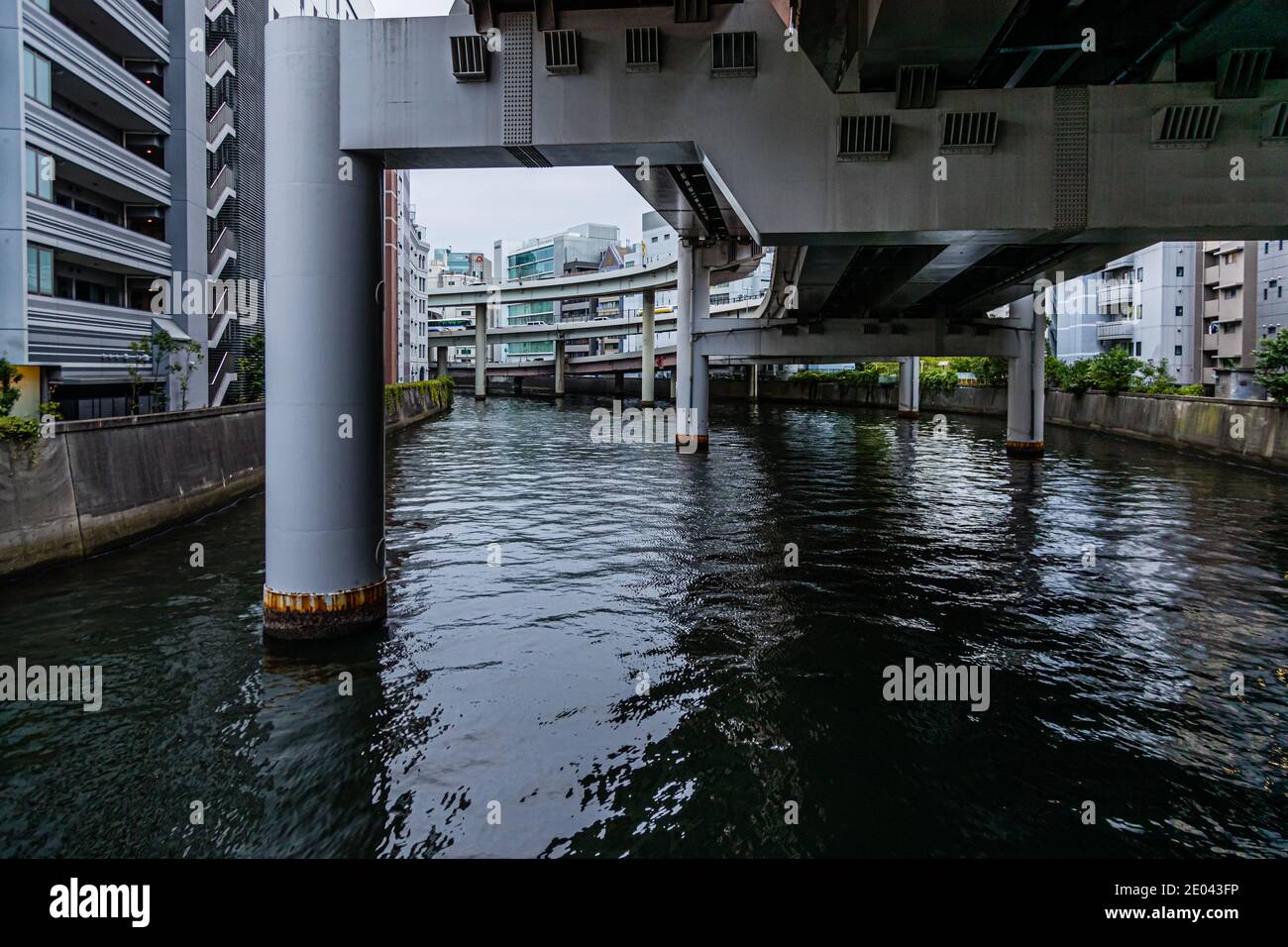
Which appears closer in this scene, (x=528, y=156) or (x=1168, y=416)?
(x=528, y=156)

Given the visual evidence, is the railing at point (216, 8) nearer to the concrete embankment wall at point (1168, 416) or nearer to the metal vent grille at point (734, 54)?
the metal vent grille at point (734, 54)

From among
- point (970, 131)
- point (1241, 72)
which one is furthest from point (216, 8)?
point (1241, 72)

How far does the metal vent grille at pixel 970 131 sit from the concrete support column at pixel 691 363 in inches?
1197

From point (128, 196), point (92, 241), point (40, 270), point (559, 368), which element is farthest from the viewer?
point (559, 368)

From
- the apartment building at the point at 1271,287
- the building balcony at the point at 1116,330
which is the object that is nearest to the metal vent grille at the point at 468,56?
the apartment building at the point at 1271,287

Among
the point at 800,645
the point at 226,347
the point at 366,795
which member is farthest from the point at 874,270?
the point at 226,347

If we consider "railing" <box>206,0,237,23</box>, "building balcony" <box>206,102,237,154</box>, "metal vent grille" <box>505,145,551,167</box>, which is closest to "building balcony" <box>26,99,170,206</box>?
"building balcony" <box>206,102,237,154</box>

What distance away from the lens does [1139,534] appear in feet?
70.2

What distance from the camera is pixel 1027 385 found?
3981 centimetres

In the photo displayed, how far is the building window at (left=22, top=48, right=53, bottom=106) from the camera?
28562 mm

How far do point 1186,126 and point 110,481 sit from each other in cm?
2064

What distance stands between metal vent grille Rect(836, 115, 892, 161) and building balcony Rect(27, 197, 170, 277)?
29.1 meters

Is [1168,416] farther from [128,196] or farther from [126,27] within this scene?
[126,27]
